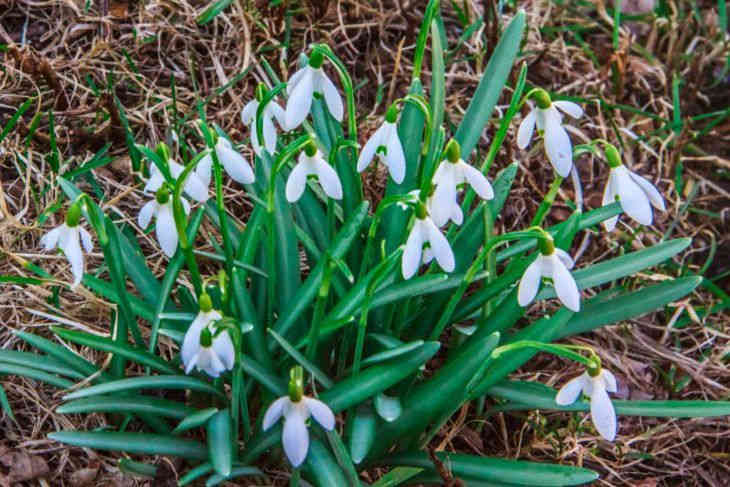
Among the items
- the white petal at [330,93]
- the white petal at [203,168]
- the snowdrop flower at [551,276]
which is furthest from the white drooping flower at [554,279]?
the white petal at [203,168]

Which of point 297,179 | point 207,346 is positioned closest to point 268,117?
point 297,179

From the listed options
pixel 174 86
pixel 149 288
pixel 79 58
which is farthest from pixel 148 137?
pixel 149 288

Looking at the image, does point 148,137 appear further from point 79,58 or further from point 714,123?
point 714,123

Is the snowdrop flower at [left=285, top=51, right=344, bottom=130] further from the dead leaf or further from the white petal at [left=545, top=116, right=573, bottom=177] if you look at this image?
the dead leaf

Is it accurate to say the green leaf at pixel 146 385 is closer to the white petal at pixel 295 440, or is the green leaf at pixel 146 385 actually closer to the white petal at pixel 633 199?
the white petal at pixel 295 440

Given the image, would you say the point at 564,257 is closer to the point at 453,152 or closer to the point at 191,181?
the point at 453,152
